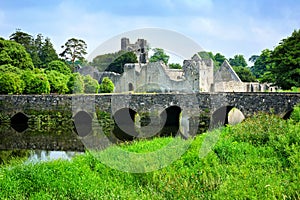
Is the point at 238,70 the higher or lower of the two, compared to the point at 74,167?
higher

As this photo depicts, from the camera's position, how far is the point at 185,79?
30.5 m

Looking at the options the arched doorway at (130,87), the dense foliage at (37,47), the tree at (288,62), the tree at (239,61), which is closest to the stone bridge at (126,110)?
the tree at (288,62)

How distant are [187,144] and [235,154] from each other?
1904mm

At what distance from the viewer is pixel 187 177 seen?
881 centimetres

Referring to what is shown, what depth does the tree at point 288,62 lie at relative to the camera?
2772cm

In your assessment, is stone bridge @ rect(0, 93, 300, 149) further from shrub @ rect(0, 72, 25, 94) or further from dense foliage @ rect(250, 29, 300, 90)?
dense foliage @ rect(250, 29, 300, 90)

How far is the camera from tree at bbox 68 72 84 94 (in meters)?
28.4

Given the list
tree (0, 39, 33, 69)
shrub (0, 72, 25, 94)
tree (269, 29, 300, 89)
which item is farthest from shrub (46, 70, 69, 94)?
tree (269, 29, 300, 89)

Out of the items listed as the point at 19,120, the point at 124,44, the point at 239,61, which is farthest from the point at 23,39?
the point at 239,61

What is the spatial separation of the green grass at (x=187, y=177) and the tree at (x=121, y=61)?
2774 centimetres

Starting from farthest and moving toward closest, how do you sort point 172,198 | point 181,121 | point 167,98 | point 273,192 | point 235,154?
point 181,121, point 167,98, point 235,154, point 172,198, point 273,192

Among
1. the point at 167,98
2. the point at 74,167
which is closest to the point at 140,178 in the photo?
the point at 74,167

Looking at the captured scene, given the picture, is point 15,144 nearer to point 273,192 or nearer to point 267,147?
point 267,147

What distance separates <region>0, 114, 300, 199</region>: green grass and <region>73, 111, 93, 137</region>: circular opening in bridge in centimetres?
1249
